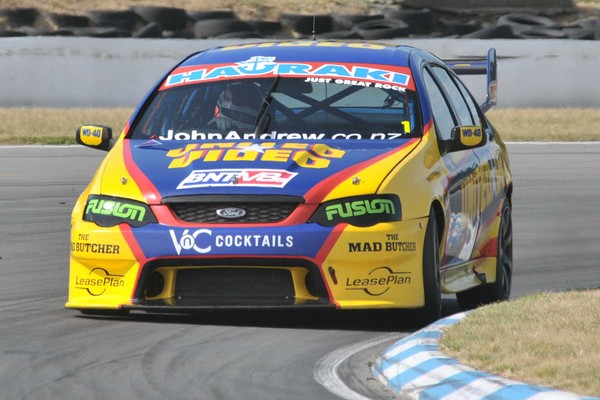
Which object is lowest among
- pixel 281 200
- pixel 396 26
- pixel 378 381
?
pixel 396 26

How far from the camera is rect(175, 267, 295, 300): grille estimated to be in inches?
251

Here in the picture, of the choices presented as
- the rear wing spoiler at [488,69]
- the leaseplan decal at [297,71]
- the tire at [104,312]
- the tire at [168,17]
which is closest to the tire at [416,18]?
the tire at [168,17]

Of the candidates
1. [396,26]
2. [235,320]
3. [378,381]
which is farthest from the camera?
[396,26]

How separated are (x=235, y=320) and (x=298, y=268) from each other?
562 mm

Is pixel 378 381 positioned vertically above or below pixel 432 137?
below

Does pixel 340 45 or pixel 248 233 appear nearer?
pixel 248 233

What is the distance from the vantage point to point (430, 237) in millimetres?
6484

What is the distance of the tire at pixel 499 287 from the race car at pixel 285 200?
0.82 ft

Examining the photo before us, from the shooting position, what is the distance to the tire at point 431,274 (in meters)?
6.43

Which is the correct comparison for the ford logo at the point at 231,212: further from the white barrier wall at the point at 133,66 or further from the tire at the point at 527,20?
the tire at the point at 527,20

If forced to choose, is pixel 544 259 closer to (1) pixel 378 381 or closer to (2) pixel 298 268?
(2) pixel 298 268

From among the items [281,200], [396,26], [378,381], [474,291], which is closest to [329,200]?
[281,200]

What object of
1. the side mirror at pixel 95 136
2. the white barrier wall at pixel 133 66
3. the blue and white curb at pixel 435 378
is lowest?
the white barrier wall at pixel 133 66

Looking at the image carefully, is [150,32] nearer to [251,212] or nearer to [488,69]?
[488,69]
